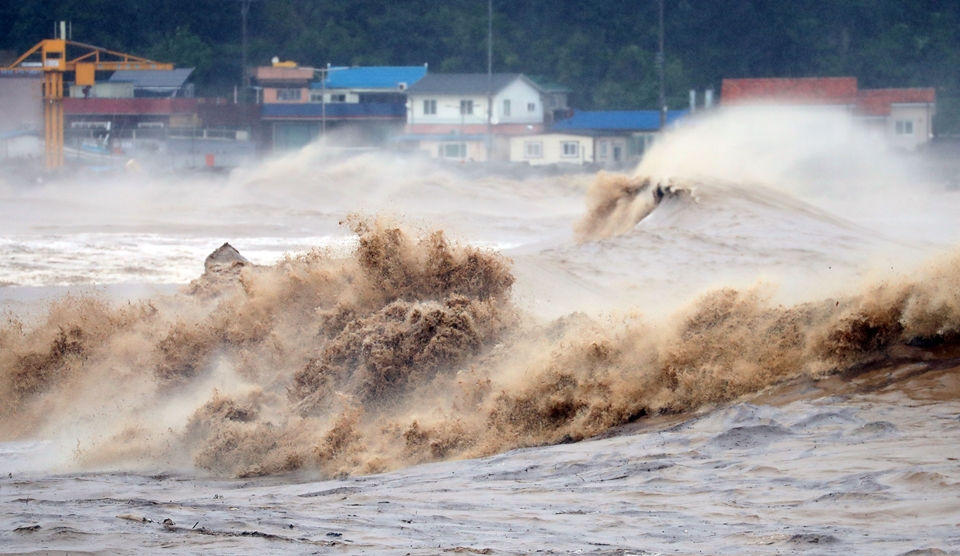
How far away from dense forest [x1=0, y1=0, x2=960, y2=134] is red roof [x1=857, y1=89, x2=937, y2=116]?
9.15 metres

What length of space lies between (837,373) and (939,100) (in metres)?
56.9

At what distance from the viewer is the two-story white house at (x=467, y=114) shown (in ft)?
200

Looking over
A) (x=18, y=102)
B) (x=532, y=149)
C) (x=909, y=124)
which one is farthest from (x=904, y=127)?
(x=18, y=102)

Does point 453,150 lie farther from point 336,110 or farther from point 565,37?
point 565,37

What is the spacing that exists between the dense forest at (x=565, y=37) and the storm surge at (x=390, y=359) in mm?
57084

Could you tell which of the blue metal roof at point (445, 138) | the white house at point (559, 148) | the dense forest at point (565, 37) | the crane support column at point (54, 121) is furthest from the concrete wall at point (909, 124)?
the crane support column at point (54, 121)

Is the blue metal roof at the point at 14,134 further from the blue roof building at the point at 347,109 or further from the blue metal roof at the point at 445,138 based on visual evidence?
the blue metal roof at the point at 445,138

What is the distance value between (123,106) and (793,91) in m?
38.8

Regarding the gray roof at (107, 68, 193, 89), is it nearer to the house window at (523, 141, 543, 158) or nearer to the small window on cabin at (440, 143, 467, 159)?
the small window on cabin at (440, 143, 467, 159)

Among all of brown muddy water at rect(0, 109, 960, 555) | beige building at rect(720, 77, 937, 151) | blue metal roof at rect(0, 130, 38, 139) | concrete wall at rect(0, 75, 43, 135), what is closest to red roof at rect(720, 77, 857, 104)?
beige building at rect(720, 77, 937, 151)

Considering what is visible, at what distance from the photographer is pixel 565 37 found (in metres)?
74.1

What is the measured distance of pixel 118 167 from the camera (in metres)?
51.7

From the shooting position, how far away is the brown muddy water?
557 centimetres

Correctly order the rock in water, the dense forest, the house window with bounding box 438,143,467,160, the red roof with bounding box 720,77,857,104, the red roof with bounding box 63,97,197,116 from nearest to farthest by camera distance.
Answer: the rock in water → the red roof with bounding box 720,77,857,104 → the house window with bounding box 438,143,467,160 → the red roof with bounding box 63,97,197,116 → the dense forest
